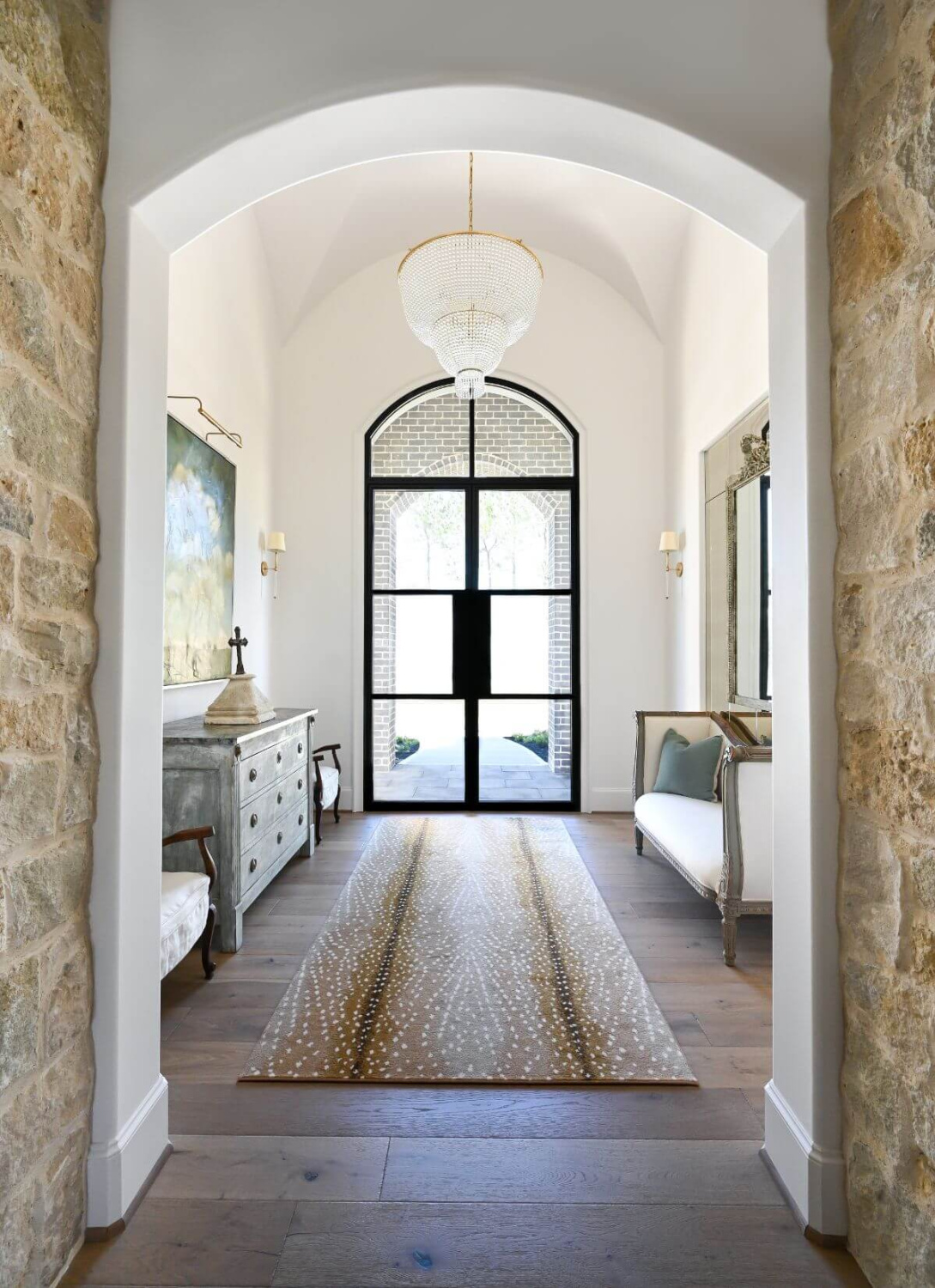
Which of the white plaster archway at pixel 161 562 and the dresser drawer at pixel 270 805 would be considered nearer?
the white plaster archway at pixel 161 562

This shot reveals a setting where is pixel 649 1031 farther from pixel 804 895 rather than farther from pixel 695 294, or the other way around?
pixel 695 294

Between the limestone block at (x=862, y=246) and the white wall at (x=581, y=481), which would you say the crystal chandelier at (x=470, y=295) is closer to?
the white wall at (x=581, y=481)

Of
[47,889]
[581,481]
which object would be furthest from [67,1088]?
[581,481]

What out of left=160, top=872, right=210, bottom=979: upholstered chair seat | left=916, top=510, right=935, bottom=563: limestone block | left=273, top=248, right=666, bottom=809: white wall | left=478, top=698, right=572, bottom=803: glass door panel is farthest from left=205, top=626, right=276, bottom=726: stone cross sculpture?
left=916, top=510, right=935, bottom=563: limestone block

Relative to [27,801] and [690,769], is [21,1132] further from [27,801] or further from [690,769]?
[690,769]

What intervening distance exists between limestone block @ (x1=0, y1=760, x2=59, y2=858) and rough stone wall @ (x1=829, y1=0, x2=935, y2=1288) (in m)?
1.65

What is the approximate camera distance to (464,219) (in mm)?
5711

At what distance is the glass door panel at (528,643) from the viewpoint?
609 cm

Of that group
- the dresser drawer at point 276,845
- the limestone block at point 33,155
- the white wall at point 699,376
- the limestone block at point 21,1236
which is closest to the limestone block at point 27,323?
the limestone block at point 33,155

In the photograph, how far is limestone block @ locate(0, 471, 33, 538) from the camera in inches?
53.7

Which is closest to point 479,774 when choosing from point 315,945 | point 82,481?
point 315,945

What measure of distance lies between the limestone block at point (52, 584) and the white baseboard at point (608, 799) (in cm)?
485

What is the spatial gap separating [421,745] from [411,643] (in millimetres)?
833

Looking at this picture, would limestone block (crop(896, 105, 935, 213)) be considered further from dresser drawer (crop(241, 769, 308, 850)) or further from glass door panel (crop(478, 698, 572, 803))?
glass door panel (crop(478, 698, 572, 803))
